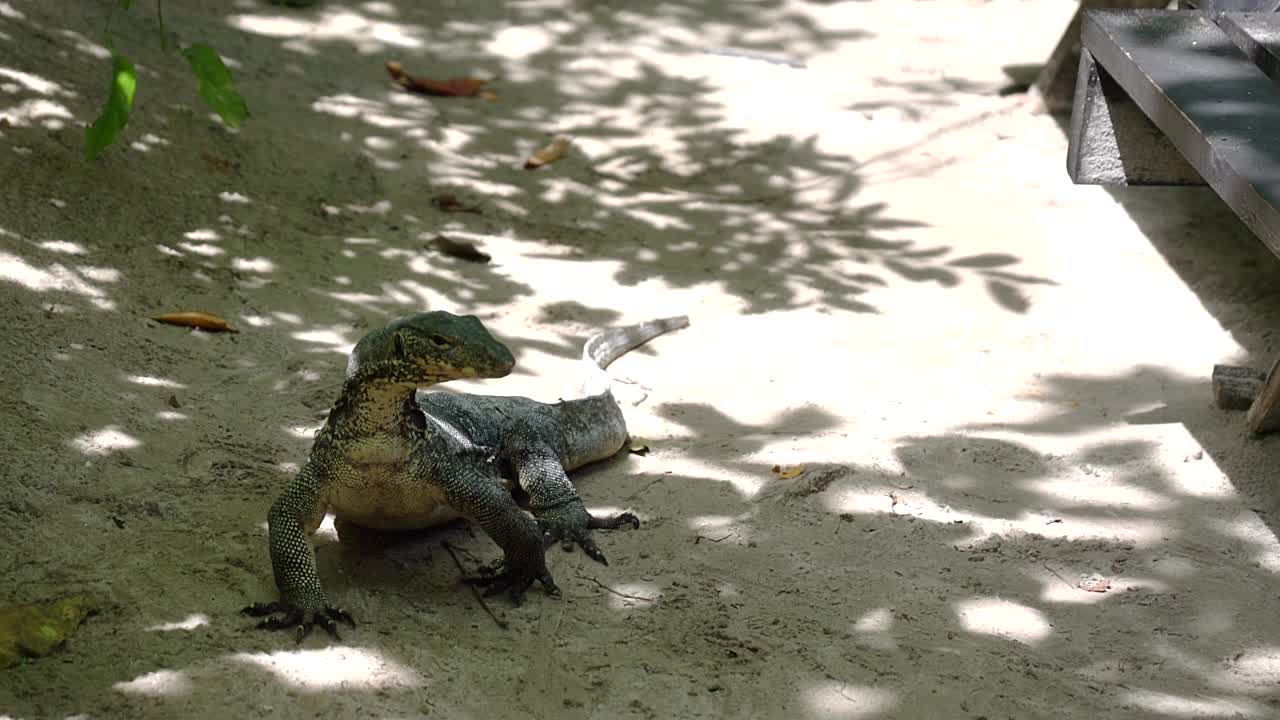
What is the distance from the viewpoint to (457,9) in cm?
1059

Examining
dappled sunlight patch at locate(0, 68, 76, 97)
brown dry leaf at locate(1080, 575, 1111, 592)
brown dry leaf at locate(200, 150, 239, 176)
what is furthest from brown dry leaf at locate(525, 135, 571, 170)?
brown dry leaf at locate(1080, 575, 1111, 592)

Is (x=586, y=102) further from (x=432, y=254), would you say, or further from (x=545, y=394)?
(x=545, y=394)

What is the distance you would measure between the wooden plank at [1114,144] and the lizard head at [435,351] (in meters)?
3.17

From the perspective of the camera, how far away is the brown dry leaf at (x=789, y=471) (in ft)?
15.7

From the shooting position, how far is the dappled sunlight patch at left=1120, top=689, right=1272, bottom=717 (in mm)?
3387

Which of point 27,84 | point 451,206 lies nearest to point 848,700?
point 451,206

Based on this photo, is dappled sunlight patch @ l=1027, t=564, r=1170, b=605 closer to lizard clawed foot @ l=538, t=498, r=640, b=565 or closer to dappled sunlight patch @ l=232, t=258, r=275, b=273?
lizard clawed foot @ l=538, t=498, r=640, b=565

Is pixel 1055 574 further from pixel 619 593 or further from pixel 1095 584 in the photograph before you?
pixel 619 593

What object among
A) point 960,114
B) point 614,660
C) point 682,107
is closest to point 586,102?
point 682,107

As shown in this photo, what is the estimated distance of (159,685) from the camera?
10.9 ft

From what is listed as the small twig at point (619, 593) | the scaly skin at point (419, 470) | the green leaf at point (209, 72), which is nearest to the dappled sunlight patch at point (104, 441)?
the scaly skin at point (419, 470)

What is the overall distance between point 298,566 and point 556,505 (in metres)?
1.07

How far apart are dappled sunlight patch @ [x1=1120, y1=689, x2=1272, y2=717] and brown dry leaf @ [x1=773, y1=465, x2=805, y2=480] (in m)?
1.54

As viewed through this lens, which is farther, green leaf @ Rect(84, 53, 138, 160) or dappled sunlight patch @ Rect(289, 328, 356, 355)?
dappled sunlight patch @ Rect(289, 328, 356, 355)
